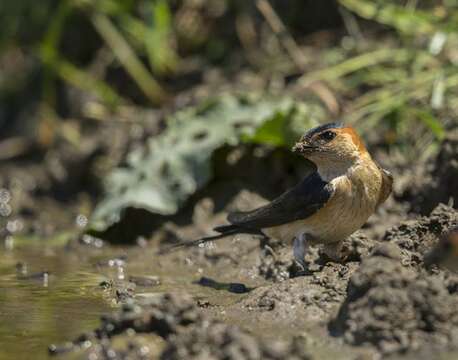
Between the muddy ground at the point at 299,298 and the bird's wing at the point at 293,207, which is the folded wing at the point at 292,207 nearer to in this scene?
the bird's wing at the point at 293,207

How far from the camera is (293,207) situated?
5.79 meters

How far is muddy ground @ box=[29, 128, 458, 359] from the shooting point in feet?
13.3

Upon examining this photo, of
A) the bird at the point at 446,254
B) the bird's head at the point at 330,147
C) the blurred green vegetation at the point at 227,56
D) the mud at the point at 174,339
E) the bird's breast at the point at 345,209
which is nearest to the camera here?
the mud at the point at 174,339

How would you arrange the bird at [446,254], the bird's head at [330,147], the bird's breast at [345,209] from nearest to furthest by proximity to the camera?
1. the bird at [446,254]
2. the bird's breast at [345,209]
3. the bird's head at [330,147]

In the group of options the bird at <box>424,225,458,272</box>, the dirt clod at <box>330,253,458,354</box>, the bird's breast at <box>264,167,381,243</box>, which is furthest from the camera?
the bird's breast at <box>264,167,381,243</box>

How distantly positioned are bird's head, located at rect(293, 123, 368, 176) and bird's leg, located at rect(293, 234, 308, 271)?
421 mm

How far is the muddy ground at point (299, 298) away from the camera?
4.05 meters

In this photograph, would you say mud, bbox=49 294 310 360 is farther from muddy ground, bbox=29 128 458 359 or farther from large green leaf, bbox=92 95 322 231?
large green leaf, bbox=92 95 322 231

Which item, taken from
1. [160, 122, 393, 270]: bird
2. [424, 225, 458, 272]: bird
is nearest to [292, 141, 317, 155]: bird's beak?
[160, 122, 393, 270]: bird

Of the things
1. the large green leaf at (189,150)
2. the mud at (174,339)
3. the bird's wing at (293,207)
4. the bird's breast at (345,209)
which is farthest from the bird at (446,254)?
the large green leaf at (189,150)

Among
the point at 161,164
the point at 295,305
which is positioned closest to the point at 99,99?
the point at 161,164

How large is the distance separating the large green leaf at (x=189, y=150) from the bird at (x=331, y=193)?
5.79 feet

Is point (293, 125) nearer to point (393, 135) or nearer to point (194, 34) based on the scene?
point (393, 135)

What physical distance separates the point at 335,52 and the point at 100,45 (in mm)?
3201
